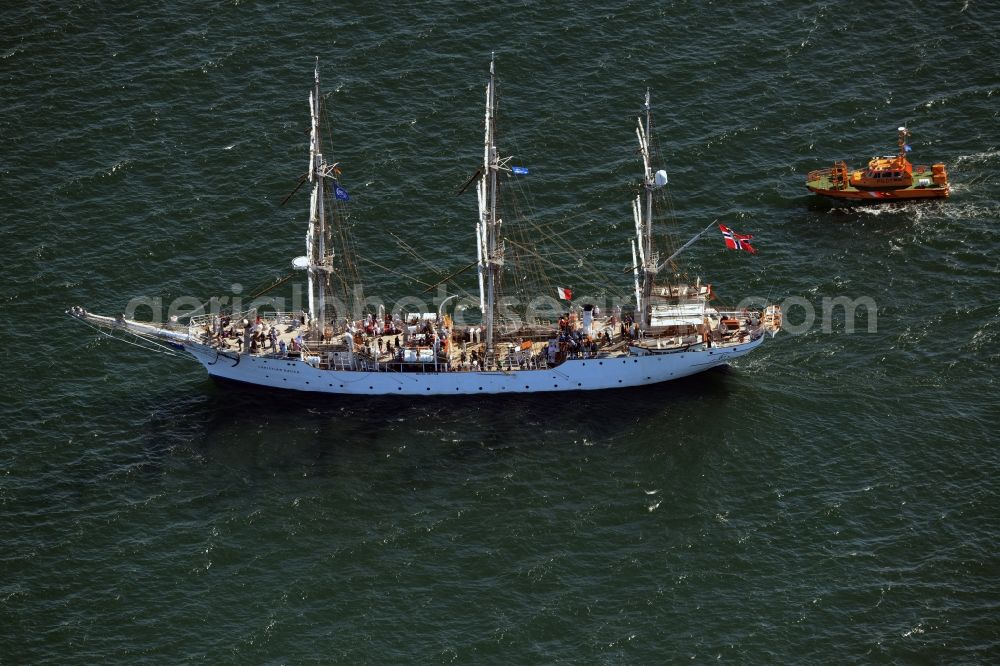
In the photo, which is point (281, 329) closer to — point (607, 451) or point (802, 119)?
point (607, 451)

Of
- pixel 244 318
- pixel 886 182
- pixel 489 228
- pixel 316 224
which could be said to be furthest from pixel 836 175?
pixel 244 318

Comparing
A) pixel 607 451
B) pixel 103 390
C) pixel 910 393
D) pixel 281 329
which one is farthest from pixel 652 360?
pixel 103 390

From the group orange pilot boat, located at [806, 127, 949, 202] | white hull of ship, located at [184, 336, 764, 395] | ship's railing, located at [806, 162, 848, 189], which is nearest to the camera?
white hull of ship, located at [184, 336, 764, 395]

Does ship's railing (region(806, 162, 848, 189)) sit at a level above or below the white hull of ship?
above

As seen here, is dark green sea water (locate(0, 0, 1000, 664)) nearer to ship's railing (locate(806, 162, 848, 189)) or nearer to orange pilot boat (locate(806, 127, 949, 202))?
orange pilot boat (locate(806, 127, 949, 202))

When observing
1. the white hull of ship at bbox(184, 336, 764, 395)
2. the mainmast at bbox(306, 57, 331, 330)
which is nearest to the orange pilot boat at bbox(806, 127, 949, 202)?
the white hull of ship at bbox(184, 336, 764, 395)

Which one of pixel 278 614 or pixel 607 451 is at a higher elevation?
pixel 607 451
